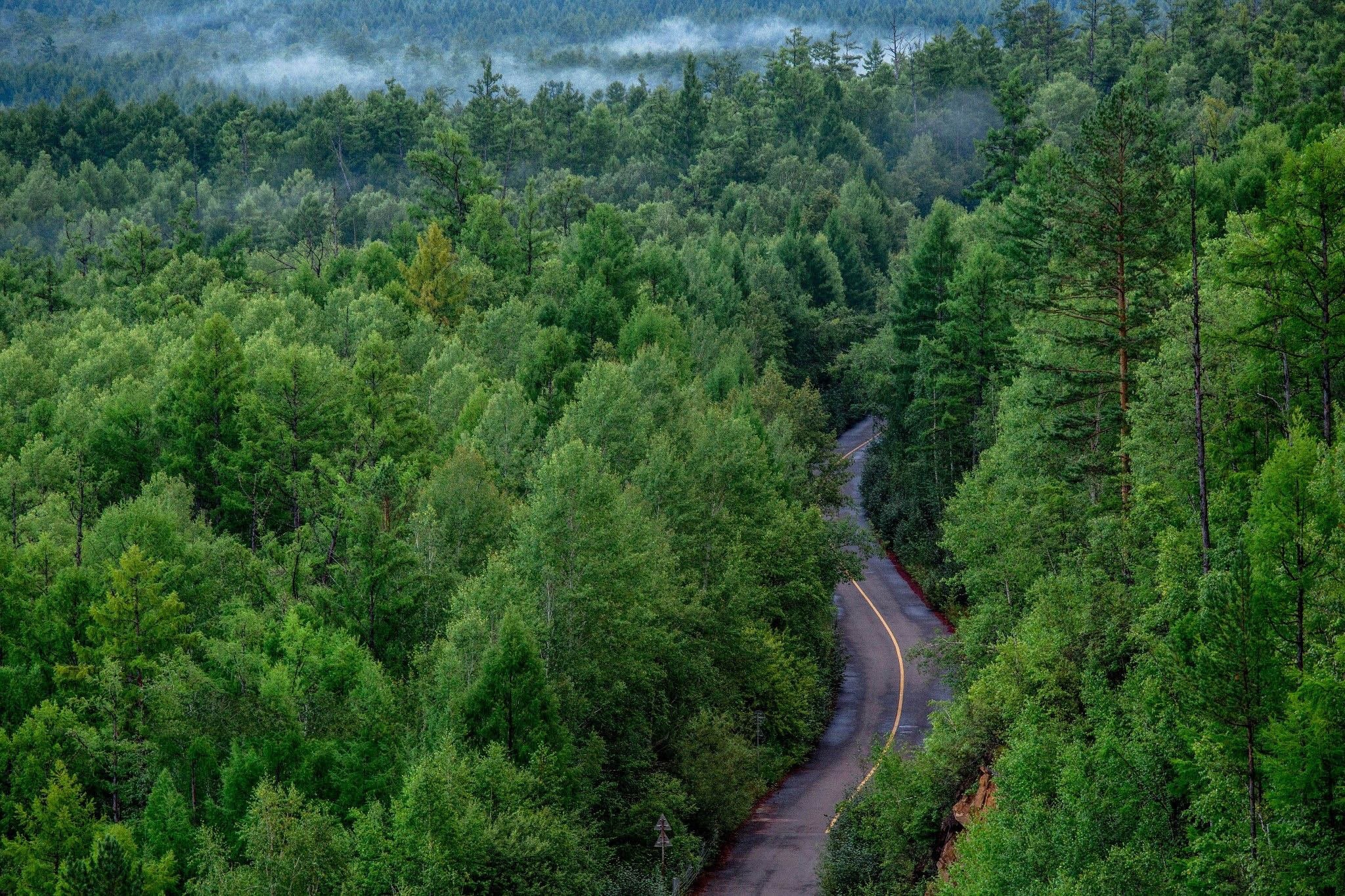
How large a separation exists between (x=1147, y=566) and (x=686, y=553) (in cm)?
2225

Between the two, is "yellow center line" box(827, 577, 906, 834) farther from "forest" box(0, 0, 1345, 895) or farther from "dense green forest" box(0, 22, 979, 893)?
"dense green forest" box(0, 22, 979, 893)

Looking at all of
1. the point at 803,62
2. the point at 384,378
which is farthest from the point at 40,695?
the point at 803,62

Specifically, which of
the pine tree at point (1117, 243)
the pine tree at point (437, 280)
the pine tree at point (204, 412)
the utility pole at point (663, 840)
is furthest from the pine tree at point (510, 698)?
the pine tree at point (437, 280)

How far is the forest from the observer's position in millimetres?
30891

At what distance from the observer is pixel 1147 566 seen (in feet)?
120

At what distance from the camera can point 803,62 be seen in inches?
6245

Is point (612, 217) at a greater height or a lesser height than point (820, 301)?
greater

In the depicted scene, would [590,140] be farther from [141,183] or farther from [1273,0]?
[1273,0]

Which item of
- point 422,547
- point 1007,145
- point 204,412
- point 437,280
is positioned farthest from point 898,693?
point 437,280

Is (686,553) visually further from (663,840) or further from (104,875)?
(104,875)

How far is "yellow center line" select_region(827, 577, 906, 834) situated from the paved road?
0.25ft

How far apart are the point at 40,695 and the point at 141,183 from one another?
12103 cm

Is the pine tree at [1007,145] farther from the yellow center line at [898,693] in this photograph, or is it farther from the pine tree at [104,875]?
the pine tree at [104,875]

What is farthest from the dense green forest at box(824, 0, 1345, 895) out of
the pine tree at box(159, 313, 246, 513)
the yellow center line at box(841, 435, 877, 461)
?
the yellow center line at box(841, 435, 877, 461)
